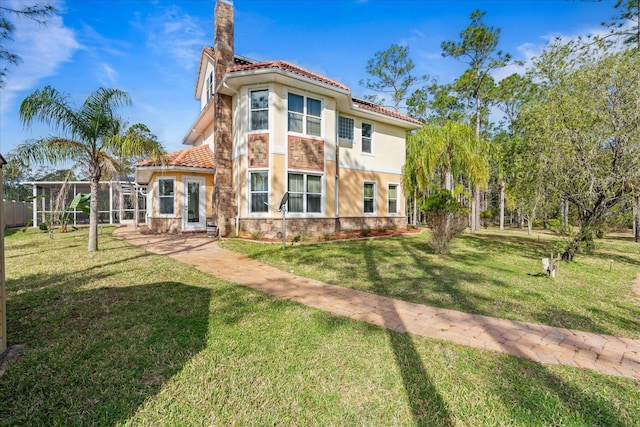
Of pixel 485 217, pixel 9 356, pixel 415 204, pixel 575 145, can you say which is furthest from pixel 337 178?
pixel 485 217

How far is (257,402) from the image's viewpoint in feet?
8.31

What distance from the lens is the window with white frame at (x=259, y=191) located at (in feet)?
42.5

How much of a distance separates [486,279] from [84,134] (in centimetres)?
1270

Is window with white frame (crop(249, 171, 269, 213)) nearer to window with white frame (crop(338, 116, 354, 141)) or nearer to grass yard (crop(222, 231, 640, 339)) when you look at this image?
grass yard (crop(222, 231, 640, 339))

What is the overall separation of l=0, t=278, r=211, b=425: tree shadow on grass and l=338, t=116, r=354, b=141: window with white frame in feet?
42.1

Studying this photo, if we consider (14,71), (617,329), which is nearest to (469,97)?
(617,329)

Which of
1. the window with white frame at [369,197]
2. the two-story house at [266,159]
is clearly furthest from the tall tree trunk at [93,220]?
the window with white frame at [369,197]

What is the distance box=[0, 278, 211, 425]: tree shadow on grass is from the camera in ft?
8.00

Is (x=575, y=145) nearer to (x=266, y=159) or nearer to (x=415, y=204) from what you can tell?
(x=266, y=159)

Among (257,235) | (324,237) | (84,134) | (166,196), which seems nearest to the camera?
(84,134)

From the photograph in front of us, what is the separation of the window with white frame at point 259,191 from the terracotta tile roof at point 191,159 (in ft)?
12.2

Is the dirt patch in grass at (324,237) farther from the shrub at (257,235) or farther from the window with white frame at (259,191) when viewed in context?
the window with white frame at (259,191)

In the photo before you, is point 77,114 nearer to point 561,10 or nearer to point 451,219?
point 451,219

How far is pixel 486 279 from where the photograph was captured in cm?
696
